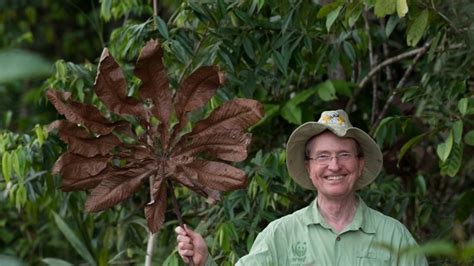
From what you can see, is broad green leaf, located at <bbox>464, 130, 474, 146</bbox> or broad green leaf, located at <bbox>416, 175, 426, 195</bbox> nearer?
broad green leaf, located at <bbox>464, 130, 474, 146</bbox>

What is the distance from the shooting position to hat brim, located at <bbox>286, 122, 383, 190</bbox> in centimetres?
305

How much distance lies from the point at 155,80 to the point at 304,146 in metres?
0.64

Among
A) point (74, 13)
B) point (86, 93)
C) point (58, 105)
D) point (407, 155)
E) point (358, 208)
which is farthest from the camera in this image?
point (74, 13)

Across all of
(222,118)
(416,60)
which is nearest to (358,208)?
(222,118)

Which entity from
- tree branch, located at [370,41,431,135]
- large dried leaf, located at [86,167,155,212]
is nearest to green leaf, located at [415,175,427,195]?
tree branch, located at [370,41,431,135]

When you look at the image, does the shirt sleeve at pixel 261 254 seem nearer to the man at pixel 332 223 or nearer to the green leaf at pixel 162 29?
the man at pixel 332 223

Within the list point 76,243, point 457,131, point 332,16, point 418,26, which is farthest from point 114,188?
point 76,243

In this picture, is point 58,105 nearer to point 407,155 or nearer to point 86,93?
point 86,93

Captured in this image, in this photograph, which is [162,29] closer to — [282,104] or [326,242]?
[282,104]

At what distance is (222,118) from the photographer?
279 centimetres

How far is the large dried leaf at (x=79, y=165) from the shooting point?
2799 mm

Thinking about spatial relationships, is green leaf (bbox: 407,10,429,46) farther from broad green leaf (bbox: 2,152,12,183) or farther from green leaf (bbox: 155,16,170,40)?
broad green leaf (bbox: 2,152,12,183)

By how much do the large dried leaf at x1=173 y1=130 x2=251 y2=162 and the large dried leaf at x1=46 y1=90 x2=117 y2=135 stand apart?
0.22 m

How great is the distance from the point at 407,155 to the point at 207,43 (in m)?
1.25
